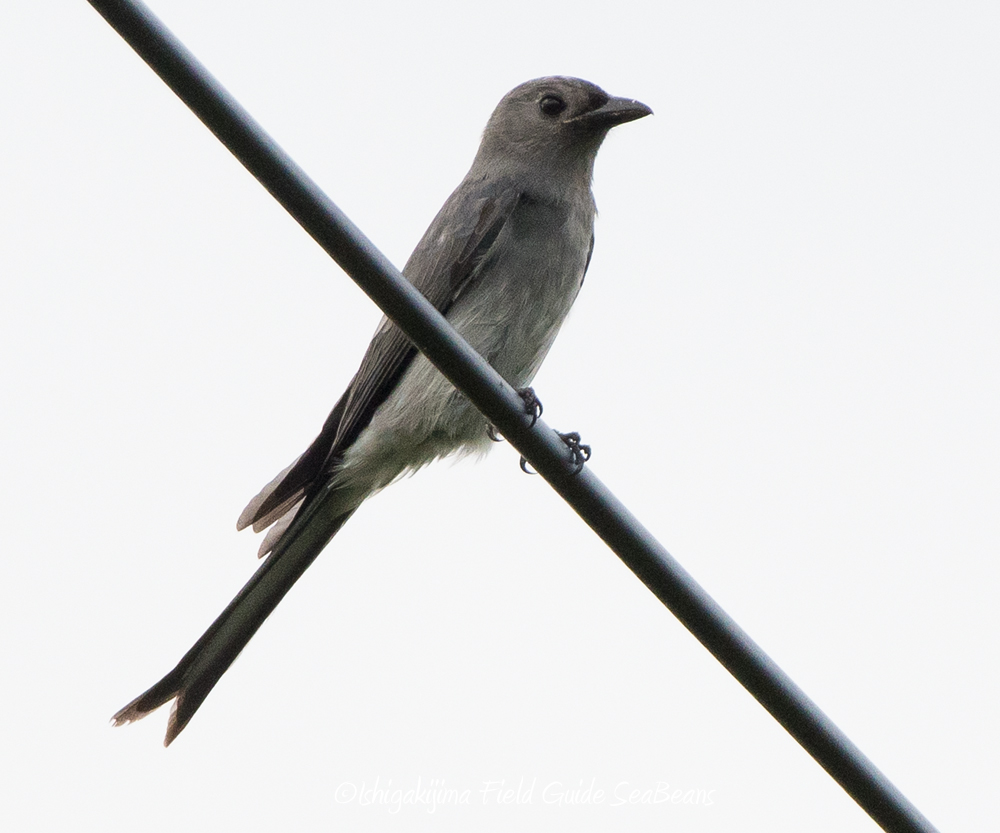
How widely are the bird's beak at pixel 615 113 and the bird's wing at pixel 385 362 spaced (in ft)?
2.15

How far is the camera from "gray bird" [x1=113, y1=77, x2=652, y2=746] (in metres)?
5.28

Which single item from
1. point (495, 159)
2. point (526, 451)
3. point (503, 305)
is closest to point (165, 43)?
point (526, 451)

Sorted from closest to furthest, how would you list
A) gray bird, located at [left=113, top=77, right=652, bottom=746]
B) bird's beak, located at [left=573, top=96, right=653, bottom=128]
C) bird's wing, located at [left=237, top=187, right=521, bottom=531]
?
gray bird, located at [left=113, top=77, right=652, bottom=746]
bird's wing, located at [left=237, top=187, right=521, bottom=531]
bird's beak, located at [left=573, top=96, right=653, bottom=128]

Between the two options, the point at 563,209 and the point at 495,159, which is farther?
the point at 495,159

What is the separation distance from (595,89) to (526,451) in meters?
3.32

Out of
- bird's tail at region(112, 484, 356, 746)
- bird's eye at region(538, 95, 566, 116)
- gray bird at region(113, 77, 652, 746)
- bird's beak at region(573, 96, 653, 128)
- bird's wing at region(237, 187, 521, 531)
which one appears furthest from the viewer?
bird's eye at region(538, 95, 566, 116)

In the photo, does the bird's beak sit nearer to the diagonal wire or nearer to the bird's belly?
the bird's belly

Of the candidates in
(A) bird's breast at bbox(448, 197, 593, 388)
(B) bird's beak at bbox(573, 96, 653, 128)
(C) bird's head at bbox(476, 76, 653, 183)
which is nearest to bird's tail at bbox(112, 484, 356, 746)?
(A) bird's breast at bbox(448, 197, 593, 388)

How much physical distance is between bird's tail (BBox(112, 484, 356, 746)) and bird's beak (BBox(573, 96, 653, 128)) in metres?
2.07

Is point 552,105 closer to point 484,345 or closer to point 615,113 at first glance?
point 615,113

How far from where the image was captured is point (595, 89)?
20.3ft

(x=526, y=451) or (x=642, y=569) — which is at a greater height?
(x=526, y=451)

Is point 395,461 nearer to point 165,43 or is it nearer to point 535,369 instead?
point 535,369

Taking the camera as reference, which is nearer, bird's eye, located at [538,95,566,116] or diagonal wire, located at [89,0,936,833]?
diagonal wire, located at [89,0,936,833]
